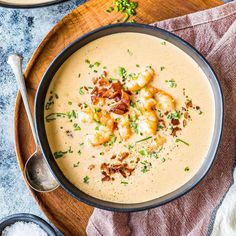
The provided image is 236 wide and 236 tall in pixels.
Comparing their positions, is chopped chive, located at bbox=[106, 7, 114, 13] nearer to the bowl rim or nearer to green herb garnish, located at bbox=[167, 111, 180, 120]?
the bowl rim

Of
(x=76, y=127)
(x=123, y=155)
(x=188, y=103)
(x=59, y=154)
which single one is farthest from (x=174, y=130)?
(x=59, y=154)

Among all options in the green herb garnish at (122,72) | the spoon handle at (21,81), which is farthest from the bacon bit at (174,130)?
the spoon handle at (21,81)

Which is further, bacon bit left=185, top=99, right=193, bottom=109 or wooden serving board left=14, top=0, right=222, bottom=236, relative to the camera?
wooden serving board left=14, top=0, right=222, bottom=236

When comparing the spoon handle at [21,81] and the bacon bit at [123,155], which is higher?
the bacon bit at [123,155]

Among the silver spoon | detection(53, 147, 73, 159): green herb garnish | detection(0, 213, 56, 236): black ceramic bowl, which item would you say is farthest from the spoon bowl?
detection(0, 213, 56, 236): black ceramic bowl

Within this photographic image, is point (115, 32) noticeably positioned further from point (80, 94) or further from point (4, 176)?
point (4, 176)

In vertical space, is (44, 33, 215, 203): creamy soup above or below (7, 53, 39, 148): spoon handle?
above

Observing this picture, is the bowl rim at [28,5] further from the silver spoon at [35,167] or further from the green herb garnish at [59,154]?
the green herb garnish at [59,154]

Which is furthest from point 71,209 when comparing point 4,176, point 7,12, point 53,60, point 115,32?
point 7,12

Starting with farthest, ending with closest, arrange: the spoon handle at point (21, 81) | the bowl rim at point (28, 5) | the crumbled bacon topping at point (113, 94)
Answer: the bowl rim at point (28, 5), the spoon handle at point (21, 81), the crumbled bacon topping at point (113, 94)
